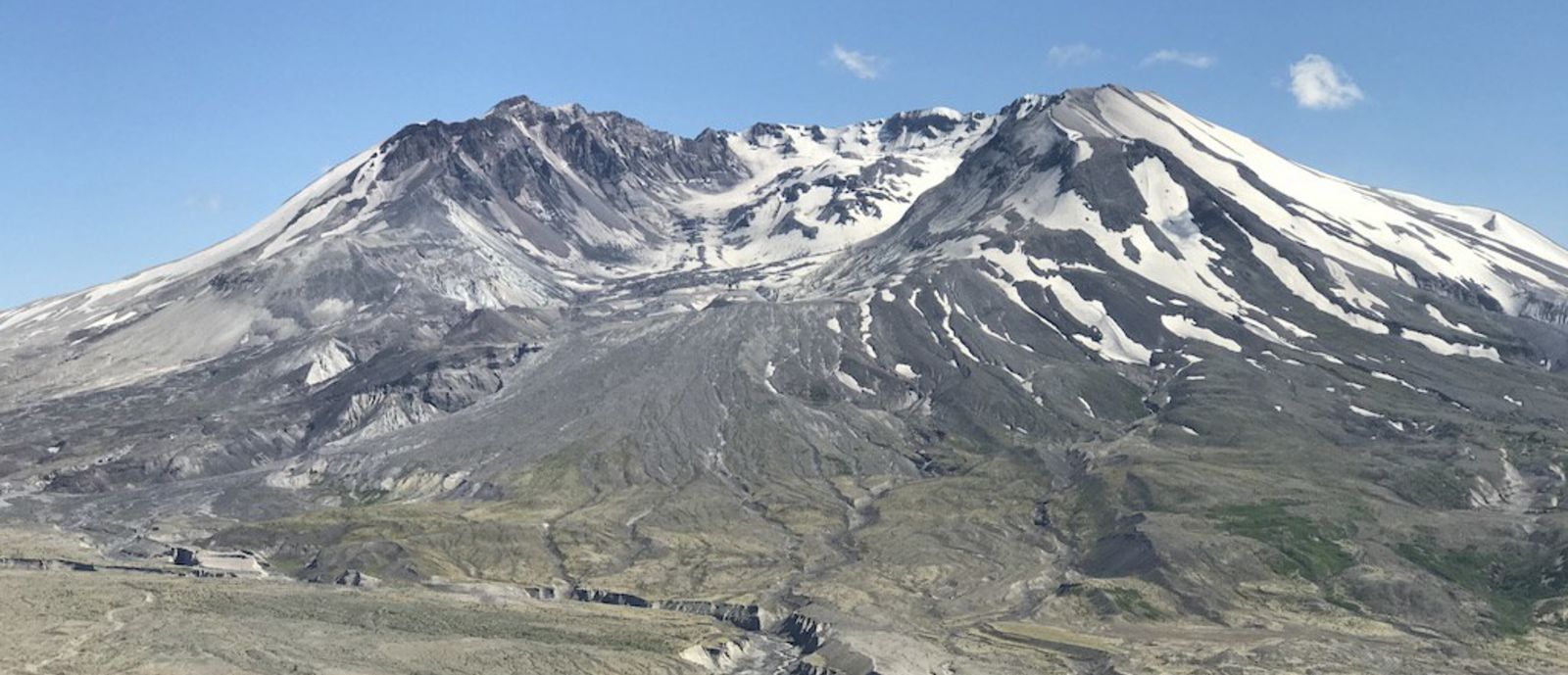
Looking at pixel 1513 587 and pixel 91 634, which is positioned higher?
pixel 1513 587

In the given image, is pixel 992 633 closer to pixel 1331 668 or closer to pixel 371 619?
pixel 1331 668

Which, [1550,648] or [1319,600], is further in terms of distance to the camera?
[1319,600]

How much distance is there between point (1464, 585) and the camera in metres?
196

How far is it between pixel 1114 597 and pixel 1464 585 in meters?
43.1

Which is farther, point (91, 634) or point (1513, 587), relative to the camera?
point (1513, 587)

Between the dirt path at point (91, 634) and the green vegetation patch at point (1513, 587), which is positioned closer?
the dirt path at point (91, 634)

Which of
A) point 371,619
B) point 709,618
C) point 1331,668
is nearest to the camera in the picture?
point 1331,668

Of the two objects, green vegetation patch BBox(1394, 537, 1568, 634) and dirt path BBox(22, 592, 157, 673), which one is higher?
green vegetation patch BBox(1394, 537, 1568, 634)

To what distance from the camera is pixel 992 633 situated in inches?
7146

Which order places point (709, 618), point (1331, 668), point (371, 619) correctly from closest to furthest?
point (1331, 668) → point (371, 619) → point (709, 618)

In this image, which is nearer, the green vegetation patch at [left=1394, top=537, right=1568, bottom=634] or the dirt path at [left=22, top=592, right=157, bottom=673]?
the dirt path at [left=22, top=592, right=157, bottom=673]

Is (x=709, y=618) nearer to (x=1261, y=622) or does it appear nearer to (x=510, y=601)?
(x=510, y=601)

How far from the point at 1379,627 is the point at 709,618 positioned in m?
76.7

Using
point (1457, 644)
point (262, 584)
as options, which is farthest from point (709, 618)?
point (1457, 644)
